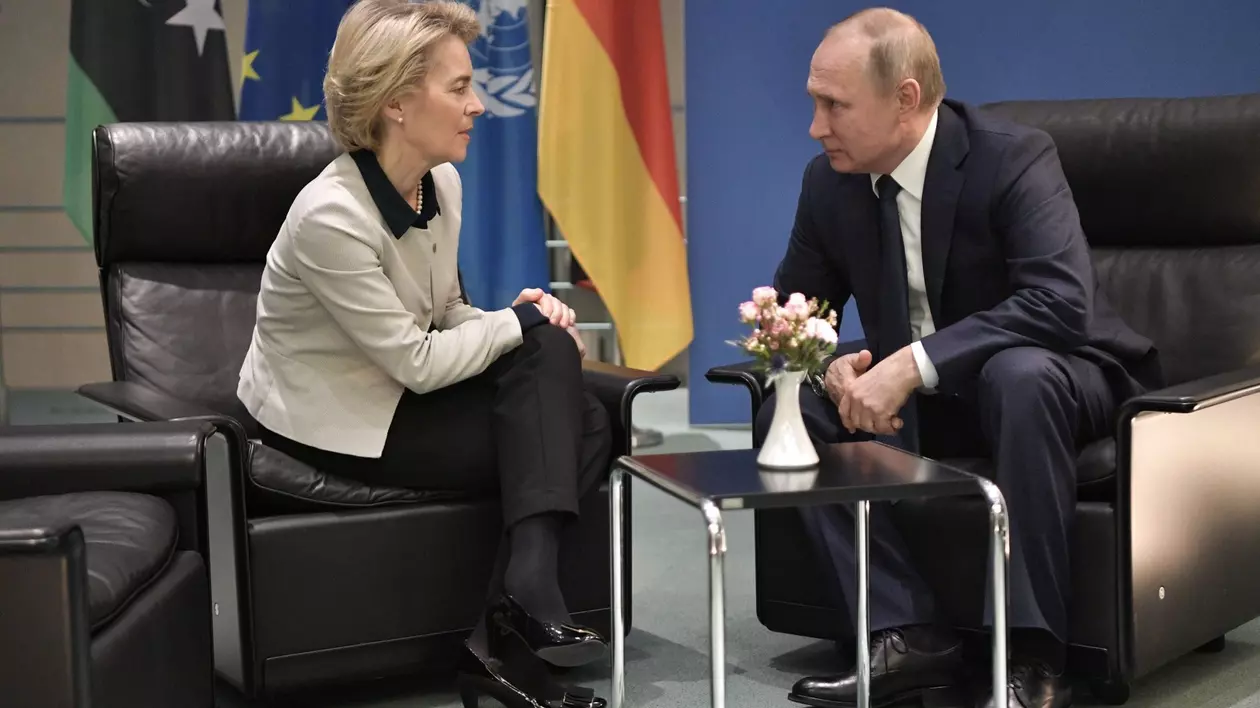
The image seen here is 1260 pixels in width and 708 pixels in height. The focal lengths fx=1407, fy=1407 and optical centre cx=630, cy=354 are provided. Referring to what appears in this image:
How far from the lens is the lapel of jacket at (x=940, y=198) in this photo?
7.42ft

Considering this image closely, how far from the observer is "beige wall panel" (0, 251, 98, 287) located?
5254 mm

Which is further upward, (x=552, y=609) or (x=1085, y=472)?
(x=1085, y=472)

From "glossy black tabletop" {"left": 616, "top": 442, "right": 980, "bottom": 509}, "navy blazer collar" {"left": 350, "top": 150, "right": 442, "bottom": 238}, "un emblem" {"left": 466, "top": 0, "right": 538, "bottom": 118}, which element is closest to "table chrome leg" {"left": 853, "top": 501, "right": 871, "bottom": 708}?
"glossy black tabletop" {"left": 616, "top": 442, "right": 980, "bottom": 509}

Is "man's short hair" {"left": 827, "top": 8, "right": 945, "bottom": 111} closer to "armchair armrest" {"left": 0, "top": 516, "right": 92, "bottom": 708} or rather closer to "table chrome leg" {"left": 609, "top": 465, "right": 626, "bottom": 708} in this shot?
"table chrome leg" {"left": 609, "top": 465, "right": 626, "bottom": 708}

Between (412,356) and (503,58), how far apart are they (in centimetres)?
213

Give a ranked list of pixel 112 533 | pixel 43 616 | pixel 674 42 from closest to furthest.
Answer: pixel 43 616 < pixel 112 533 < pixel 674 42

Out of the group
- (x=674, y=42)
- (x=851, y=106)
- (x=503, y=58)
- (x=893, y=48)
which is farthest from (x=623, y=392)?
(x=674, y=42)

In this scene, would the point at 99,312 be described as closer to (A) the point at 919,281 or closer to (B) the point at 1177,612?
(A) the point at 919,281

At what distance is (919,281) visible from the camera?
7.61 ft

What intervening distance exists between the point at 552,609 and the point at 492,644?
0.13 metres

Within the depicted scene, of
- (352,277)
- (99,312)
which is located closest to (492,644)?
(352,277)

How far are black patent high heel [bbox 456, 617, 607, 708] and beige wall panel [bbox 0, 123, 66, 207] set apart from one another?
3765 millimetres

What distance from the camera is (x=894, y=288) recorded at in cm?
230

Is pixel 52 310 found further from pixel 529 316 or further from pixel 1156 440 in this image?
pixel 1156 440
